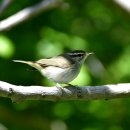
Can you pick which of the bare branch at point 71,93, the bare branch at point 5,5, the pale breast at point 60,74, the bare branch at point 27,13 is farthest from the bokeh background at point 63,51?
the bare branch at point 71,93

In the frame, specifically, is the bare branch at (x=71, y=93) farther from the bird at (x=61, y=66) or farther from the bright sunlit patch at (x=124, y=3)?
the bright sunlit patch at (x=124, y=3)

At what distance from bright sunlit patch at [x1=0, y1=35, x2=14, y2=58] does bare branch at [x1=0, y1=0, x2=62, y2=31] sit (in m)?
0.13

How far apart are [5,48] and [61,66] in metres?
0.70

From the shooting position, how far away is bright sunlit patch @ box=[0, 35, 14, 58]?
217 inches

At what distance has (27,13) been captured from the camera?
5758 mm

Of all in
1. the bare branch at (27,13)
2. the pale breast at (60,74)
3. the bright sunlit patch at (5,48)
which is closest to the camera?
the pale breast at (60,74)

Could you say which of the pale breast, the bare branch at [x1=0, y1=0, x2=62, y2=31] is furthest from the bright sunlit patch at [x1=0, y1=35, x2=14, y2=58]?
the pale breast

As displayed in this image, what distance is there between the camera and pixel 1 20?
608 cm

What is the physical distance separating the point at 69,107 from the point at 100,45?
84cm

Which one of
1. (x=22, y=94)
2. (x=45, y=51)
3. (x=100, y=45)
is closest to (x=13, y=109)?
(x=45, y=51)

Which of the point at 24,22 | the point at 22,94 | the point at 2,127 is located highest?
the point at 24,22

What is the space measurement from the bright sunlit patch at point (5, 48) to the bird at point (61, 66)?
1.45 ft

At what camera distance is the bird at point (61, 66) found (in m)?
5.02

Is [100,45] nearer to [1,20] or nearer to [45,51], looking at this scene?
[45,51]
